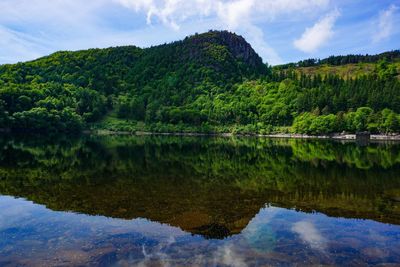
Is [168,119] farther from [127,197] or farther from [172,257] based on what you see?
[172,257]

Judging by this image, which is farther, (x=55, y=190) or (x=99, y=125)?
(x=99, y=125)

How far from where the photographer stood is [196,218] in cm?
2098

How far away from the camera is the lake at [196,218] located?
15.3 metres

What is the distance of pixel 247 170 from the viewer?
138 feet

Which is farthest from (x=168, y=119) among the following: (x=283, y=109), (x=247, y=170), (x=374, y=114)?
(x=247, y=170)

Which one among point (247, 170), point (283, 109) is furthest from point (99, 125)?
point (247, 170)

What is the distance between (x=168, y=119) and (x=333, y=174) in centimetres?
14953

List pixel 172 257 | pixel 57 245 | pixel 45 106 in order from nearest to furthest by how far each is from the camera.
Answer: pixel 172 257
pixel 57 245
pixel 45 106

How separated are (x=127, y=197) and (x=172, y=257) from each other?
12.1 m

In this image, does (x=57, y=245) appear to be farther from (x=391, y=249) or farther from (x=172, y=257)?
(x=391, y=249)

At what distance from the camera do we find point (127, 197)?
26.2 metres

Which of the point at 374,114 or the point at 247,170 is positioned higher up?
the point at 374,114

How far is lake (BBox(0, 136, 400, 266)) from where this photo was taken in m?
15.3

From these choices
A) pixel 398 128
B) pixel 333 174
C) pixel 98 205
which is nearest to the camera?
pixel 98 205
